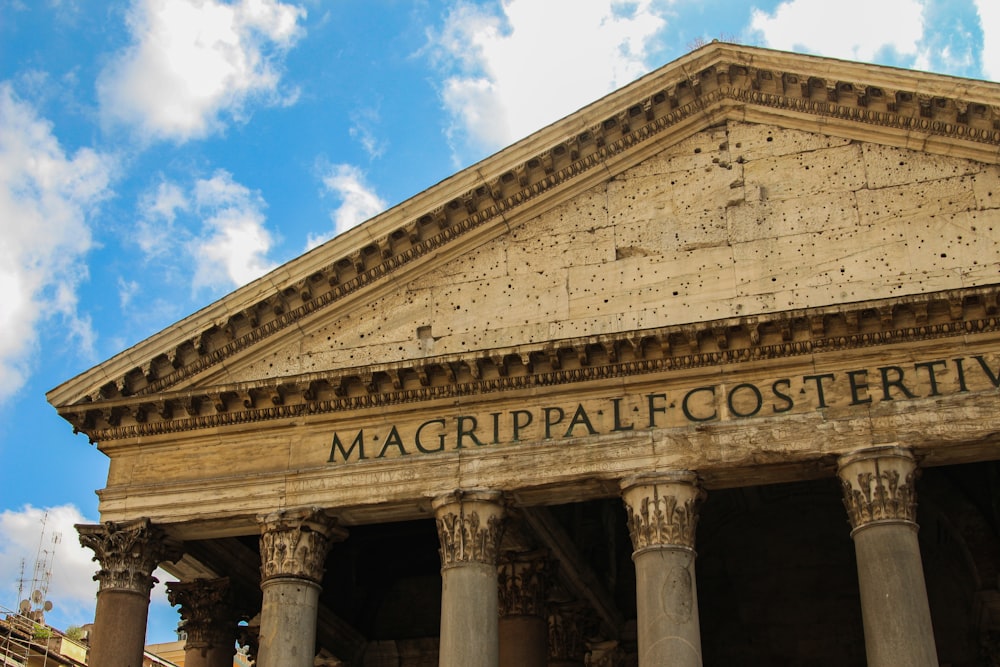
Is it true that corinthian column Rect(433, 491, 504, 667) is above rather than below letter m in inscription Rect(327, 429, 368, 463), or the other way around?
below

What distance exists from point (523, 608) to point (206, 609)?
4411 mm

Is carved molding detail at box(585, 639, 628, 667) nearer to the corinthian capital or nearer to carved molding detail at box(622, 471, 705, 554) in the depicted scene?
the corinthian capital

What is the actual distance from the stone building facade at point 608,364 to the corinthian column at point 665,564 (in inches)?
1.2

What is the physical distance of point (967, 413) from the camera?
44.1ft

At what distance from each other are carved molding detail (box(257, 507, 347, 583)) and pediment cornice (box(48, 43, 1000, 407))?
2.30 metres

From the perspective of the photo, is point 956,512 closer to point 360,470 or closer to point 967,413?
point 967,413

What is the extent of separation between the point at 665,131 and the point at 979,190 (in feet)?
12.0

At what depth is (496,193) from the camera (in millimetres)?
15953

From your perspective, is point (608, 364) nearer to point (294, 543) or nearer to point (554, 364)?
point (554, 364)

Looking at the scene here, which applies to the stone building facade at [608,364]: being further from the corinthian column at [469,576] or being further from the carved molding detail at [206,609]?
the carved molding detail at [206,609]

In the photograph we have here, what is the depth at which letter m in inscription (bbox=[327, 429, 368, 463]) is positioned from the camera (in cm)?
1517

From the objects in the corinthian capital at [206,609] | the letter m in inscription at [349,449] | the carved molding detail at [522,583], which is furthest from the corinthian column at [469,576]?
the corinthian capital at [206,609]

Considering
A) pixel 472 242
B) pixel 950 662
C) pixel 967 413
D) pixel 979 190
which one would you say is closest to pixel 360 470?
pixel 472 242

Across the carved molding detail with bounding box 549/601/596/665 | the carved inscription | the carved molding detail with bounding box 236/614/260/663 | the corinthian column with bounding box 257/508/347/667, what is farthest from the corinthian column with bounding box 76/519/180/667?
the carved molding detail with bounding box 549/601/596/665
